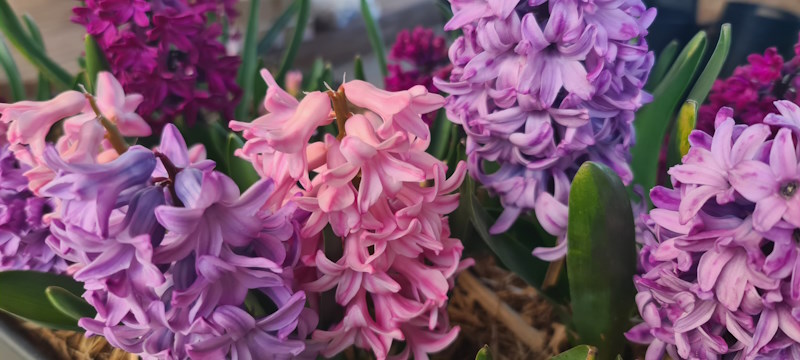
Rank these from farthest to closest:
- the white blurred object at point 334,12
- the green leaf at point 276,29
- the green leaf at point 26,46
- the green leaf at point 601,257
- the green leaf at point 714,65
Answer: the white blurred object at point 334,12
the green leaf at point 276,29
the green leaf at point 26,46
the green leaf at point 714,65
the green leaf at point 601,257

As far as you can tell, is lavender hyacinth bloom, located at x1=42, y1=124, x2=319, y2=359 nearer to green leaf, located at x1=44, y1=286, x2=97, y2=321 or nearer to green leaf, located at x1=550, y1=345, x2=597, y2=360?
green leaf, located at x1=44, y1=286, x2=97, y2=321

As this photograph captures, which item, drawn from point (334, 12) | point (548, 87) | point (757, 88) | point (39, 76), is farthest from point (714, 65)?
point (334, 12)

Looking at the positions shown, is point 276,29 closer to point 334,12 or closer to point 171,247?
point 171,247

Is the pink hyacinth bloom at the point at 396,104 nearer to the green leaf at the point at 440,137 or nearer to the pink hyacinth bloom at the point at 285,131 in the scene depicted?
the pink hyacinth bloom at the point at 285,131

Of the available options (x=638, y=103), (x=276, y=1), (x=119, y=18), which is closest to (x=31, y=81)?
(x=119, y=18)

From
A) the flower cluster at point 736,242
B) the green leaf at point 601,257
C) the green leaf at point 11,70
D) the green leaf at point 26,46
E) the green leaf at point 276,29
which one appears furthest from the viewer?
the green leaf at point 276,29

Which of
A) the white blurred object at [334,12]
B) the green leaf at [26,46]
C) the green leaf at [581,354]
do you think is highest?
the green leaf at [26,46]

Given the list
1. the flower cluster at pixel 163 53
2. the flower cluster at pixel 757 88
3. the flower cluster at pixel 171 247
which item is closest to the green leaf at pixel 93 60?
the flower cluster at pixel 163 53

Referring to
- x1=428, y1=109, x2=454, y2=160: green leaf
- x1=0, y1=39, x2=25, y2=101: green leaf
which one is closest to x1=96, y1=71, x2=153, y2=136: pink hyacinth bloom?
x1=428, y1=109, x2=454, y2=160: green leaf
